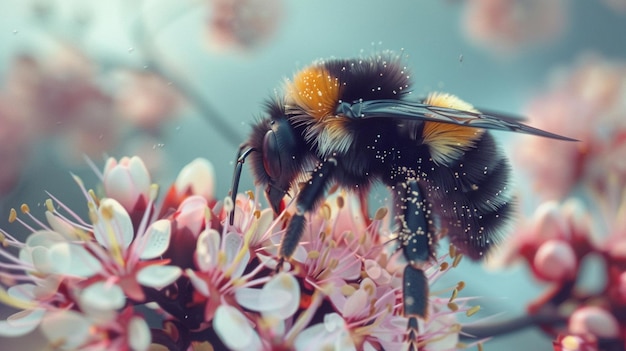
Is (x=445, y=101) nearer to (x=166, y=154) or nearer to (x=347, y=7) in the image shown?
(x=166, y=154)

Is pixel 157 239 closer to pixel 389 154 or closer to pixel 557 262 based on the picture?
pixel 389 154

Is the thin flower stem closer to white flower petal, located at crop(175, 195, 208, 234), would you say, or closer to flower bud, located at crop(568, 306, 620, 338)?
flower bud, located at crop(568, 306, 620, 338)

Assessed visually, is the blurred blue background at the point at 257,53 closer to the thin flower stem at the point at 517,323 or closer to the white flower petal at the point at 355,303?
the thin flower stem at the point at 517,323

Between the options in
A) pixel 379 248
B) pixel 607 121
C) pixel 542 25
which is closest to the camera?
pixel 379 248

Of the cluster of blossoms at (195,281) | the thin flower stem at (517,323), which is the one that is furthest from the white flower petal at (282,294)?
the thin flower stem at (517,323)

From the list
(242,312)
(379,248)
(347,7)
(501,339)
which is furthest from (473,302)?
(347,7)

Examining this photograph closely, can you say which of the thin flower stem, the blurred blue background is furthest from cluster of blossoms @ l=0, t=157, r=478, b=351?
the blurred blue background

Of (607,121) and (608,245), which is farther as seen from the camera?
(607,121)

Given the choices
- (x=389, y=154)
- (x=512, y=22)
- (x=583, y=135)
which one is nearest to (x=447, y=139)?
(x=389, y=154)
